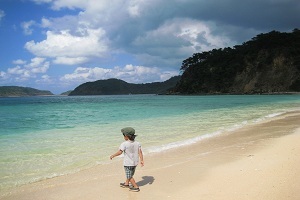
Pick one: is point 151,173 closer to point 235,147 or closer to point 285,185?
point 285,185


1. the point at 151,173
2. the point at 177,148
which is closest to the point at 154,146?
the point at 177,148

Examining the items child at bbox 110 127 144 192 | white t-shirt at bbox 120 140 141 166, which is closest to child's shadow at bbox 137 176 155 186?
child at bbox 110 127 144 192

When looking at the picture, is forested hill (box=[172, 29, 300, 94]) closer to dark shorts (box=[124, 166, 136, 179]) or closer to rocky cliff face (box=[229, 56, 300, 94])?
rocky cliff face (box=[229, 56, 300, 94])

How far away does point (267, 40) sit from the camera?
11362 cm

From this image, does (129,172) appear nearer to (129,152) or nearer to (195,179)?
(129,152)

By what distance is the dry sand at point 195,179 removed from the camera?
5805 mm

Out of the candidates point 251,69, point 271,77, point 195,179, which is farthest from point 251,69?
point 195,179

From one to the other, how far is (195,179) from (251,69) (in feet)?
356

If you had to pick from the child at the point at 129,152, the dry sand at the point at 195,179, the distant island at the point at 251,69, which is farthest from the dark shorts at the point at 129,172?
the distant island at the point at 251,69

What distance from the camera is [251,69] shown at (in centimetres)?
10806

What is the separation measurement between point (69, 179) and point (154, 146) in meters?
4.99

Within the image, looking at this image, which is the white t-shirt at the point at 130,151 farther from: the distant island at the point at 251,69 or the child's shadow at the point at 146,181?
the distant island at the point at 251,69

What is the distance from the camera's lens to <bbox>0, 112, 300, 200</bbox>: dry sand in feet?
19.0

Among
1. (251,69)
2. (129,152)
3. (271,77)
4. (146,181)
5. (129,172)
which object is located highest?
(251,69)
